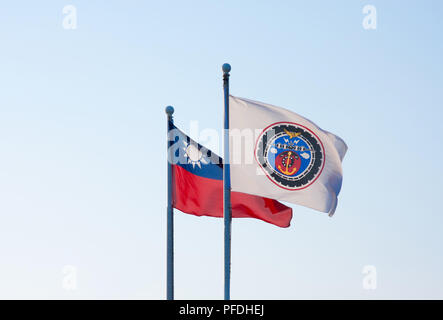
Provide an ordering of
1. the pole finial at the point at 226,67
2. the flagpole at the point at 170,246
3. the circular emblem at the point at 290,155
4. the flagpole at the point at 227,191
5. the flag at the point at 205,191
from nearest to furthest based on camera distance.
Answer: the flagpole at the point at 227,191
the flagpole at the point at 170,246
the pole finial at the point at 226,67
the circular emblem at the point at 290,155
the flag at the point at 205,191

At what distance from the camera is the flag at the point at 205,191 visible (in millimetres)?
24875

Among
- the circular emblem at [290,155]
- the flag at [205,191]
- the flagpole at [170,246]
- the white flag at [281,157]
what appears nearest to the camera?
the flagpole at [170,246]

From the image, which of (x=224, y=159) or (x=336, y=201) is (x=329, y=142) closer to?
(x=336, y=201)

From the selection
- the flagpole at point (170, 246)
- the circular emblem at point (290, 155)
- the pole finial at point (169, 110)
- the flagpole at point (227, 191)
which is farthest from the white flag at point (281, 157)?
the flagpole at point (170, 246)

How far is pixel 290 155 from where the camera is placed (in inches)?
995

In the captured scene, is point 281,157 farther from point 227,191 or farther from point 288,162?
point 227,191

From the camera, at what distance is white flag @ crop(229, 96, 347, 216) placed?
2450 centimetres

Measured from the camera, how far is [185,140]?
24.8m

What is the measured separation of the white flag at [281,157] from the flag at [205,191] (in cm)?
79

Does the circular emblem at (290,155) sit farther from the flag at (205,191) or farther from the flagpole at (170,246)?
the flagpole at (170,246)

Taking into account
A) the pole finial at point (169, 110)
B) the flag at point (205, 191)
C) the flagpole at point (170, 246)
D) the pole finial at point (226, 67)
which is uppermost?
the pole finial at point (226, 67)
